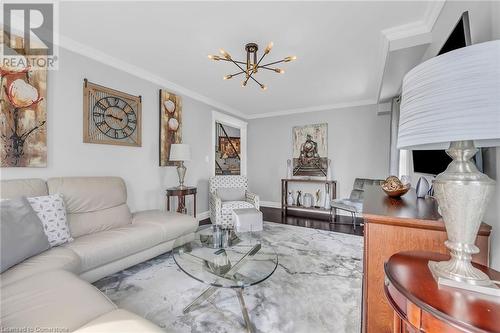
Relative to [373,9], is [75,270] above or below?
below

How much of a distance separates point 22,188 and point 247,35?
2.55m

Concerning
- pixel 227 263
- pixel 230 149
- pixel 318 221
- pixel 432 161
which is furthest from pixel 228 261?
pixel 230 149

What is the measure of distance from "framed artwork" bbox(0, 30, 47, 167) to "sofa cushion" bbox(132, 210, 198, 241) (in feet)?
3.73

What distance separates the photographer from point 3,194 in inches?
69.1

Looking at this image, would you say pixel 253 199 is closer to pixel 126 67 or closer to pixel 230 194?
pixel 230 194

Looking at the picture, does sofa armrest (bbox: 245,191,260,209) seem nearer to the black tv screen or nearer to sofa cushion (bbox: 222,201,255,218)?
sofa cushion (bbox: 222,201,255,218)

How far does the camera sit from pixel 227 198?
392 centimetres

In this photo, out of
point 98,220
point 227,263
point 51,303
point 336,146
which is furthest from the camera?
point 336,146

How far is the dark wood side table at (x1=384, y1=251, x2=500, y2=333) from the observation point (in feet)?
1.71

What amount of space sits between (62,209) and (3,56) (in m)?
1.53

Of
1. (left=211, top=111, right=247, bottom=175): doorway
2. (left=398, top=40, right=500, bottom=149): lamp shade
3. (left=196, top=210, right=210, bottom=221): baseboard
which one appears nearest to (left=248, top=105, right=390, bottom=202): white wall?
(left=211, top=111, right=247, bottom=175): doorway

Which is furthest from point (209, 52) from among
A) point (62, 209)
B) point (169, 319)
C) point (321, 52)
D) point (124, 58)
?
point (169, 319)

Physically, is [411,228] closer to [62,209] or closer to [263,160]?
[62,209]

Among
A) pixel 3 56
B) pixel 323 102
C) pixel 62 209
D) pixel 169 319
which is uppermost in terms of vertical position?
pixel 323 102
